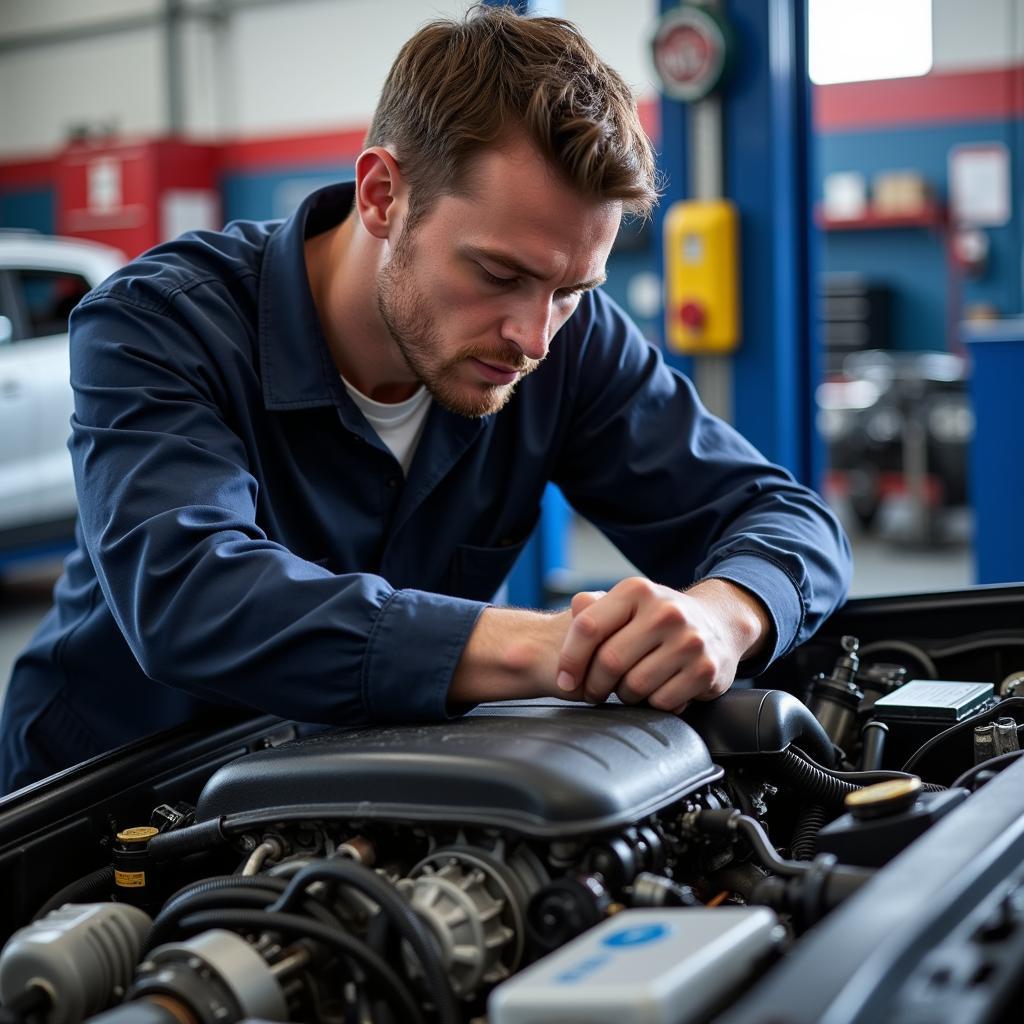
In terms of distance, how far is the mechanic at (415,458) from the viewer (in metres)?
1.00

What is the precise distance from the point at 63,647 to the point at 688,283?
2426mm

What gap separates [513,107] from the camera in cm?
122

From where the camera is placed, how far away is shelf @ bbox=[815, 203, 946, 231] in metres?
7.64

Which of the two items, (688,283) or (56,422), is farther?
(56,422)

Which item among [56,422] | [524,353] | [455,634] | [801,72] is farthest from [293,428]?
[56,422]

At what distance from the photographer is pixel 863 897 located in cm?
67

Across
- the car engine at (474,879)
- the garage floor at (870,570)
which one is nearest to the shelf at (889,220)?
the garage floor at (870,570)

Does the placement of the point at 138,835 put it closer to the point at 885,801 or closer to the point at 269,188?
the point at 885,801

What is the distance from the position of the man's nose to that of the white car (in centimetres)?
411

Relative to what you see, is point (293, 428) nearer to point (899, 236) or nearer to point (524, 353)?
point (524, 353)

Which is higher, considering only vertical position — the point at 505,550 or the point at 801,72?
the point at 801,72

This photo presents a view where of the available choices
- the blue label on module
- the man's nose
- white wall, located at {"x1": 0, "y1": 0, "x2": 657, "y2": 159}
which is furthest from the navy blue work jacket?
white wall, located at {"x1": 0, "y1": 0, "x2": 657, "y2": 159}

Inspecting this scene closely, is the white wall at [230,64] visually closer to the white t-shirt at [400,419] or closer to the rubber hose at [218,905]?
the white t-shirt at [400,419]

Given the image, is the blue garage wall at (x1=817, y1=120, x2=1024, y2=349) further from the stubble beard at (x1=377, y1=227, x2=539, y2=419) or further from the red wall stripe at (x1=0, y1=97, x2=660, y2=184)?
the stubble beard at (x1=377, y1=227, x2=539, y2=419)
